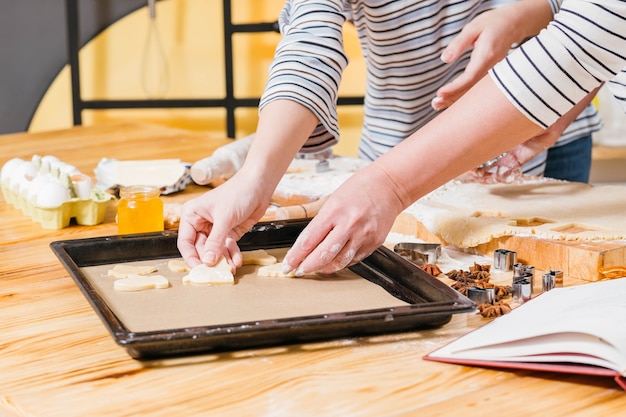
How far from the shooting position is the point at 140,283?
3.69 ft

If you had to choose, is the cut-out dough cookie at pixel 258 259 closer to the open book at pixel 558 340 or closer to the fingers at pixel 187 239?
the fingers at pixel 187 239

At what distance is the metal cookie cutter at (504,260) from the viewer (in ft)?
4.17

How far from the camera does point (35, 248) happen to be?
1461mm

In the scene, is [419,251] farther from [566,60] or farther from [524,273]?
[566,60]

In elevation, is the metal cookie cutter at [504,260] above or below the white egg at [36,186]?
below

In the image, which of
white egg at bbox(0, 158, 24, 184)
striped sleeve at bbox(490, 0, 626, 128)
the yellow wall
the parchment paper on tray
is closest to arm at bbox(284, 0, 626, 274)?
striped sleeve at bbox(490, 0, 626, 128)

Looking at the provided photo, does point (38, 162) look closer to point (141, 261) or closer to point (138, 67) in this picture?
point (141, 261)

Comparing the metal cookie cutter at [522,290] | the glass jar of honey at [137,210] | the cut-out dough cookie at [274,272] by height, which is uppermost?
the glass jar of honey at [137,210]

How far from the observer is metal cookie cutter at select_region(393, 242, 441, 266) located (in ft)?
4.27

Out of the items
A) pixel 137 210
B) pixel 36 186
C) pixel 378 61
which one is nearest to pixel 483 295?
pixel 137 210

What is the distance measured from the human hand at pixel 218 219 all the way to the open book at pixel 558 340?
39cm

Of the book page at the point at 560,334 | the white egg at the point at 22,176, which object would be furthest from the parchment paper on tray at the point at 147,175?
the book page at the point at 560,334

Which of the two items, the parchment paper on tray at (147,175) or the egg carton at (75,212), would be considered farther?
the parchment paper on tray at (147,175)

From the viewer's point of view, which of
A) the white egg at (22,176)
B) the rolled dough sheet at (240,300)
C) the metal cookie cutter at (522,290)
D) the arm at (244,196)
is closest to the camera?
the rolled dough sheet at (240,300)
